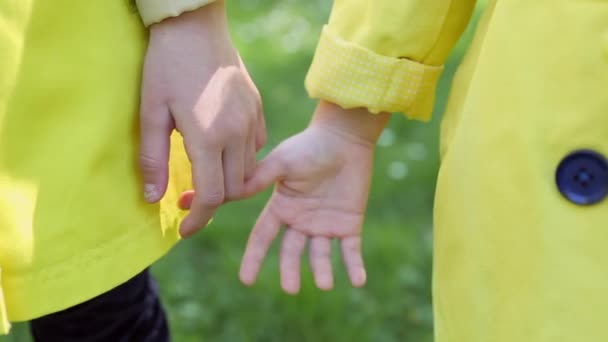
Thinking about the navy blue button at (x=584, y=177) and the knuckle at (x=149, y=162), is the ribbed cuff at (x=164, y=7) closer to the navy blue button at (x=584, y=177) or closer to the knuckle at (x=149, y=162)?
the knuckle at (x=149, y=162)

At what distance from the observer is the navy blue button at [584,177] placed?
43.3 inches

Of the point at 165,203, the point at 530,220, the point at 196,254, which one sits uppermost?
the point at 530,220

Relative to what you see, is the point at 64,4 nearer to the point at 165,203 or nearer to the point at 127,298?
the point at 165,203

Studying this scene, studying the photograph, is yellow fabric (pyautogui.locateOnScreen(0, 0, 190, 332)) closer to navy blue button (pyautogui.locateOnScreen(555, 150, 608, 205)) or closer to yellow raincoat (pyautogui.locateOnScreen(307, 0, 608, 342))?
yellow raincoat (pyautogui.locateOnScreen(307, 0, 608, 342))

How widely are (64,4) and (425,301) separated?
1.26 m

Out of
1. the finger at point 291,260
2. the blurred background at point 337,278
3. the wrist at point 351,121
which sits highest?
the wrist at point 351,121

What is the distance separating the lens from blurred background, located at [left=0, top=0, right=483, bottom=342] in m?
2.19

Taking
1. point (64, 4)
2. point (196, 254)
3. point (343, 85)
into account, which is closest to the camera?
point (64, 4)

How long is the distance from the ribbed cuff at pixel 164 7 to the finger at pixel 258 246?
0.99 feet

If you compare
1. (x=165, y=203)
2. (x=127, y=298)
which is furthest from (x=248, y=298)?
(x=165, y=203)

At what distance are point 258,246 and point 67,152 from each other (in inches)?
11.9

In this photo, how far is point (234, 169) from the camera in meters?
1.32

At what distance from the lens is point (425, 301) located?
2289mm

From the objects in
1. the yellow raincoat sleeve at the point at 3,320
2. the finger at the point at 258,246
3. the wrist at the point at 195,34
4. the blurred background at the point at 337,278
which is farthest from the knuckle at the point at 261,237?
the blurred background at the point at 337,278
